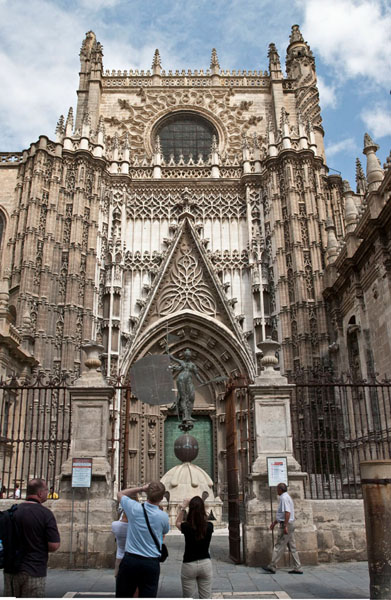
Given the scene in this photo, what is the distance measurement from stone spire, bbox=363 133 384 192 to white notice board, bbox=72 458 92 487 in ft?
38.4

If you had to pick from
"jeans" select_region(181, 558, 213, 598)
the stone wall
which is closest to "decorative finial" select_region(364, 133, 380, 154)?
the stone wall

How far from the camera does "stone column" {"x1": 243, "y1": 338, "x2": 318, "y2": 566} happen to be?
26.4ft

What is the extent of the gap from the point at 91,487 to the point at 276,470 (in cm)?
303

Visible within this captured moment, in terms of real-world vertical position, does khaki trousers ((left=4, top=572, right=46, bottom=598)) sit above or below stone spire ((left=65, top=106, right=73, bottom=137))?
below

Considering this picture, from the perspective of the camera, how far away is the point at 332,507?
28.4 ft

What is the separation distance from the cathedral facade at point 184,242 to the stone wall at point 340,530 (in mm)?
8238

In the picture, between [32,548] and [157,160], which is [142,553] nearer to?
[32,548]

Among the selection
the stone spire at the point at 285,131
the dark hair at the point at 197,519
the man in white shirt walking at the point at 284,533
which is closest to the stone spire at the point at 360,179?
the stone spire at the point at 285,131

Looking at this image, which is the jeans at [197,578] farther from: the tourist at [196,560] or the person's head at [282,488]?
the person's head at [282,488]

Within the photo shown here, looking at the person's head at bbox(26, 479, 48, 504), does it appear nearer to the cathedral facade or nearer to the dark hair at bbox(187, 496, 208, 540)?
the dark hair at bbox(187, 496, 208, 540)

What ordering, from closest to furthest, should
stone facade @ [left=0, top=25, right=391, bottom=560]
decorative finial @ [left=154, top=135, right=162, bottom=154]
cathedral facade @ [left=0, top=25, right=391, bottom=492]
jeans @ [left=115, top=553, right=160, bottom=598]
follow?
jeans @ [left=115, top=553, right=160, bottom=598] → stone facade @ [left=0, top=25, right=391, bottom=560] → cathedral facade @ [left=0, top=25, right=391, bottom=492] → decorative finial @ [left=154, top=135, right=162, bottom=154]

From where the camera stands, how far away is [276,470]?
827 centimetres

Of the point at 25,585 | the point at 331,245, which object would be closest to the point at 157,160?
the point at 331,245

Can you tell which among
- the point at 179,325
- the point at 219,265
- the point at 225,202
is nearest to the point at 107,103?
the point at 225,202
